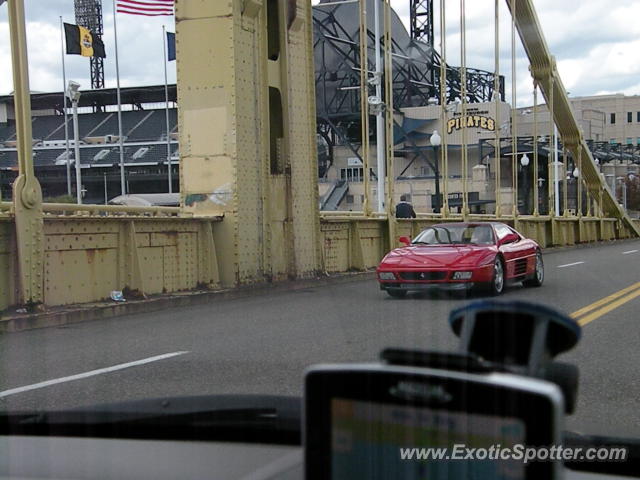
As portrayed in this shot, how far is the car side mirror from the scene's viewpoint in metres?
11.8

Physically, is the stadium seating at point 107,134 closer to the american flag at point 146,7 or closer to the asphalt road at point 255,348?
the american flag at point 146,7

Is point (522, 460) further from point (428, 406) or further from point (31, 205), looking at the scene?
point (31, 205)

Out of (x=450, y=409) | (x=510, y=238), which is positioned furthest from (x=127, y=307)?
(x=450, y=409)

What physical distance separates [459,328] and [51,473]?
1381mm

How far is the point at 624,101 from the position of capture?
3302 inches

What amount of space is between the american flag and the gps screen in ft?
67.1

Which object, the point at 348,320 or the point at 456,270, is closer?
the point at 348,320

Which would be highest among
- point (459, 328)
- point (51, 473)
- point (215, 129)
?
point (215, 129)

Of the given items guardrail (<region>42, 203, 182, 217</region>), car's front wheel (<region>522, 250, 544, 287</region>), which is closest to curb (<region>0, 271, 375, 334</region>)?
guardrail (<region>42, 203, 182, 217</region>)

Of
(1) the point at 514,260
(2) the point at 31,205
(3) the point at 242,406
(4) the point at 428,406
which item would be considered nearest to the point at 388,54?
(1) the point at 514,260

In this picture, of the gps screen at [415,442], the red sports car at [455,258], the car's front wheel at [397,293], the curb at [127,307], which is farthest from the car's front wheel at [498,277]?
the gps screen at [415,442]

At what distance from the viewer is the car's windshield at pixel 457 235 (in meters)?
11.7

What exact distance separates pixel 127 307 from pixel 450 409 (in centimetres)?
1030

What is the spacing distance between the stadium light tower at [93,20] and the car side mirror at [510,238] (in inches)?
1248
